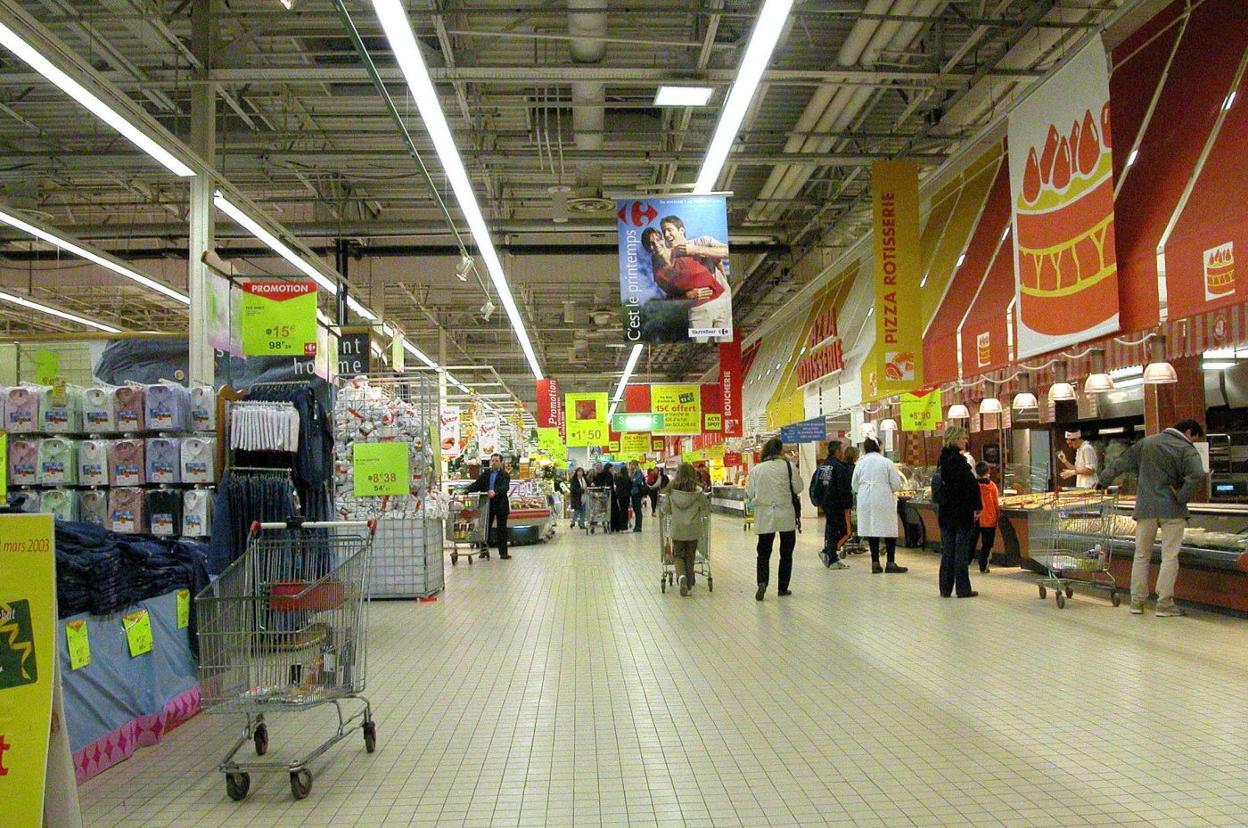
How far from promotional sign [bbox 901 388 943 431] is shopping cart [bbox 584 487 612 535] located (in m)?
10.3

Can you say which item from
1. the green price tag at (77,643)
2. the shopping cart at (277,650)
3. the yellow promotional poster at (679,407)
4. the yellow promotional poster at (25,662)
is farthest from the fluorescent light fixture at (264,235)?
the yellow promotional poster at (679,407)

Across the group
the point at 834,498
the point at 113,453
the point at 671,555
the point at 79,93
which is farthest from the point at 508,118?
the point at 113,453

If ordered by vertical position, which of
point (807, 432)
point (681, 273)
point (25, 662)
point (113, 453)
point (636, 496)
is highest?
point (681, 273)

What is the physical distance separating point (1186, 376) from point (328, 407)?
10337 millimetres

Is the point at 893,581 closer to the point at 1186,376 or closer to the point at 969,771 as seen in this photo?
the point at 1186,376

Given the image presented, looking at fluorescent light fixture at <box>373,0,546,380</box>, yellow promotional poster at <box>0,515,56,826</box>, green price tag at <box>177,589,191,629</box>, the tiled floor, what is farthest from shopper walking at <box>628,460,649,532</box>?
yellow promotional poster at <box>0,515,56,826</box>

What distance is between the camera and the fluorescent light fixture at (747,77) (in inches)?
289

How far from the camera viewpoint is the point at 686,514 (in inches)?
413

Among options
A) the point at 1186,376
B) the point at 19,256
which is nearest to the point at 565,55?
the point at 1186,376

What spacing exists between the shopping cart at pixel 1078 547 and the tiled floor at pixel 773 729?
0.39 meters

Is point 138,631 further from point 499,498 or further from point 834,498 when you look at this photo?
point 499,498

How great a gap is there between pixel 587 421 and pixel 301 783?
89.4ft

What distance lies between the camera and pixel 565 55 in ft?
38.6

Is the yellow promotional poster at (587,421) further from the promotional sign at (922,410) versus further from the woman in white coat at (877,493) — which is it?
the woman in white coat at (877,493)
